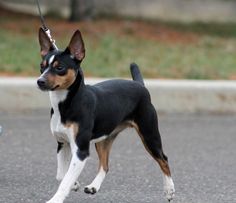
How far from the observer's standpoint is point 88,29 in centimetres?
1664

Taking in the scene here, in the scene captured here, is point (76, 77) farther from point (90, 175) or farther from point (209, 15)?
point (209, 15)

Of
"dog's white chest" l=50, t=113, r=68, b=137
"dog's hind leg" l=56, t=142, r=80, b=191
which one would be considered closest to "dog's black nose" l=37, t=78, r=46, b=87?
"dog's white chest" l=50, t=113, r=68, b=137

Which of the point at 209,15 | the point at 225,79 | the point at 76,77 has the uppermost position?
the point at 76,77

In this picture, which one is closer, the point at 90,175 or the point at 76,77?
the point at 76,77

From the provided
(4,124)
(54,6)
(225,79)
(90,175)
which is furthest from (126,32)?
(90,175)

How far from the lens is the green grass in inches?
510

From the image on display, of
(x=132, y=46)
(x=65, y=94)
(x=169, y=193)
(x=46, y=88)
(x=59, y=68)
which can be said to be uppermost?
(x=59, y=68)

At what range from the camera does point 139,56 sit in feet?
47.4

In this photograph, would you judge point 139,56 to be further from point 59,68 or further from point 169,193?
point 59,68

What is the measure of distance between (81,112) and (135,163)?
2505mm

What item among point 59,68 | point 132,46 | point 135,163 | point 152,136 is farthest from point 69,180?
point 132,46

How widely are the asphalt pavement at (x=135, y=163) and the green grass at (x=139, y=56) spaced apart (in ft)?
5.56

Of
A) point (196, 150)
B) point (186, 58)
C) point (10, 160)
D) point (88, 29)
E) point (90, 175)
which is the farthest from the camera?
point (88, 29)

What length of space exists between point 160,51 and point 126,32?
1962 mm
